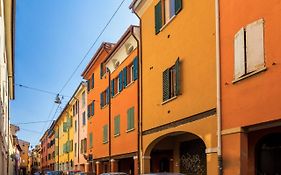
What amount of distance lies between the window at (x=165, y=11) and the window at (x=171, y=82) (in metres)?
2.00

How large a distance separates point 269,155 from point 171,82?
6.55 m

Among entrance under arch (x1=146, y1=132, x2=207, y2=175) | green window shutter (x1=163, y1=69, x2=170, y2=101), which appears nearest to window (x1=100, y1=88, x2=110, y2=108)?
entrance under arch (x1=146, y1=132, x2=207, y2=175)

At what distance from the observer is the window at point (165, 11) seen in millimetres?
17531

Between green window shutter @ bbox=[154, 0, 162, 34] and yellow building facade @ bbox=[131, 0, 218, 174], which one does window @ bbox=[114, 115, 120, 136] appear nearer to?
yellow building facade @ bbox=[131, 0, 218, 174]

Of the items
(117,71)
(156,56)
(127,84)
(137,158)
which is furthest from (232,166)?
(117,71)

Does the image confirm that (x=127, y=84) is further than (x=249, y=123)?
Yes

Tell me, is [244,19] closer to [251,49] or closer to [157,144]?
[251,49]

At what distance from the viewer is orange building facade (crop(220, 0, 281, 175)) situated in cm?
1090

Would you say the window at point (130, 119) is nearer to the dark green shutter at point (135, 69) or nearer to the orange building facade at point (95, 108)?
the dark green shutter at point (135, 69)

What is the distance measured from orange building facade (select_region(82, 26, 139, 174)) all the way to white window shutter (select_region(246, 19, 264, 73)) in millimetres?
11235

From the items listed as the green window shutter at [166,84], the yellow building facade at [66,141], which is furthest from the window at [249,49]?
the yellow building facade at [66,141]

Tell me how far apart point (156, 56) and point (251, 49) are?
818 cm

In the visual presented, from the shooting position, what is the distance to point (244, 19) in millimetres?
12164

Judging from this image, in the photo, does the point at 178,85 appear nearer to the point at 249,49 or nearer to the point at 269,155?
the point at 249,49
